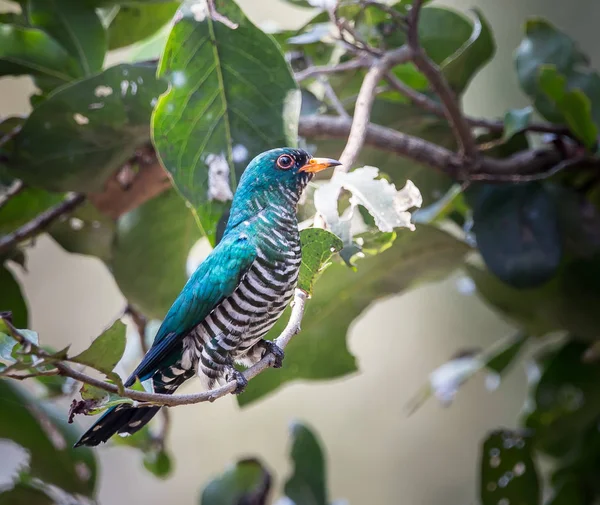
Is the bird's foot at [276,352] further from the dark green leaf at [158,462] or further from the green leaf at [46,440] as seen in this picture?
the dark green leaf at [158,462]

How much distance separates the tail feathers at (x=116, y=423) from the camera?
52cm

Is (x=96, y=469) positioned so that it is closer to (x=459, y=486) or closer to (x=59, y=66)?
(x=59, y=66)

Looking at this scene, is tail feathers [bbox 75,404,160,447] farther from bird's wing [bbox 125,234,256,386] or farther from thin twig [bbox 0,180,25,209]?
thin twig [bbox 0,180,25,209]

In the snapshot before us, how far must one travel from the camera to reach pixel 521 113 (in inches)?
40.4

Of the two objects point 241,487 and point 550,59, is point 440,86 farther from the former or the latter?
point 241,487

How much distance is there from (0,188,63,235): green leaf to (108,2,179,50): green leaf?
27 cm

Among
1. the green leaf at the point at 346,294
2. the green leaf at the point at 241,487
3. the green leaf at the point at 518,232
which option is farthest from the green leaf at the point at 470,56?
the green leaf at the point at 241,487

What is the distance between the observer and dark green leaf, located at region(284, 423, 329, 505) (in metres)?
1.22

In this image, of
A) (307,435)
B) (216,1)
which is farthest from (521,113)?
(307,435)

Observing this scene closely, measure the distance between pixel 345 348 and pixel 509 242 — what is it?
0.30 m

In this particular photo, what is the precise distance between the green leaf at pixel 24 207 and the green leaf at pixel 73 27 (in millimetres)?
186

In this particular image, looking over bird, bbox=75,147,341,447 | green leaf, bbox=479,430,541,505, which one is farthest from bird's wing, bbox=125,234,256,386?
green leaf, bbox=479,430,541,505

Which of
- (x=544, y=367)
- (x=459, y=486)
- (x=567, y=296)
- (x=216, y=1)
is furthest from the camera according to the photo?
(x=459, y=486)

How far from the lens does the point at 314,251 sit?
0.54 metres
